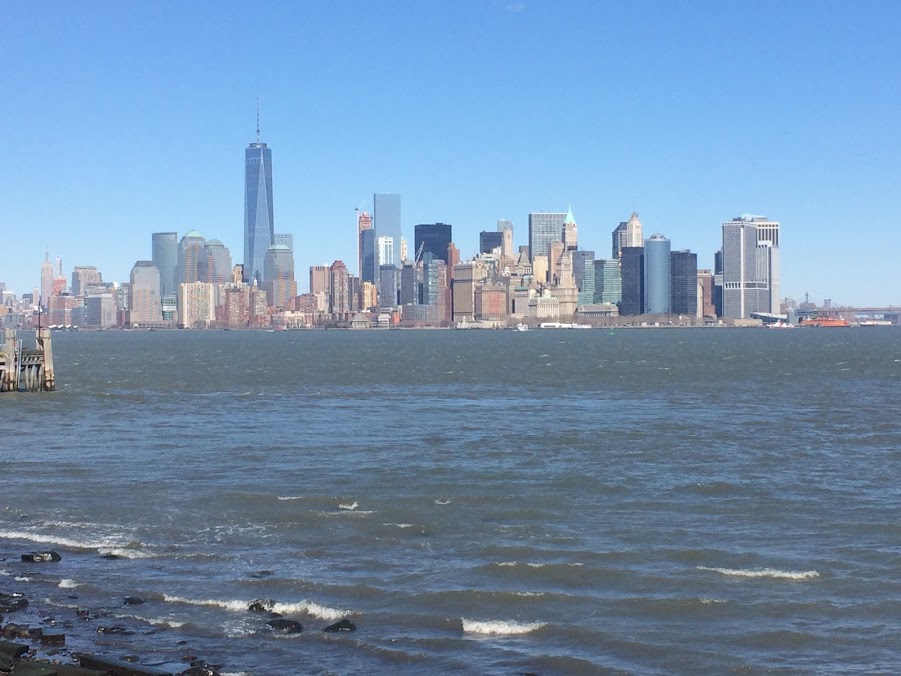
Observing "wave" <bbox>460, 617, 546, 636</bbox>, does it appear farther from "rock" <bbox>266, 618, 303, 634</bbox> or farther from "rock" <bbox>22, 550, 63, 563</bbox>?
"rock" <bbox>22, 550, 63, 563</bbox>

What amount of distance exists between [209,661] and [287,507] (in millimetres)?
11365

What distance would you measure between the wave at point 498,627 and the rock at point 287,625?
2.57 m

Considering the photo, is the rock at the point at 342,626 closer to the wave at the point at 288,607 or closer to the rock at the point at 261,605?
the wave at the point at 288,607

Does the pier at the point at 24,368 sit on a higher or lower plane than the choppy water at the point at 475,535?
higher

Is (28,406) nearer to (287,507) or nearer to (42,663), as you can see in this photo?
(287,507)

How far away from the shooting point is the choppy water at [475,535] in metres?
17.2

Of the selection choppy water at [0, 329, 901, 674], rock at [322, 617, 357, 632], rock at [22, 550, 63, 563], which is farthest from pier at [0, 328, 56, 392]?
rock at [322, 617, 357, 632]

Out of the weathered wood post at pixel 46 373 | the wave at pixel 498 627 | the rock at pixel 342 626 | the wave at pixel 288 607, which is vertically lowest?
the wave at pixel 498 627

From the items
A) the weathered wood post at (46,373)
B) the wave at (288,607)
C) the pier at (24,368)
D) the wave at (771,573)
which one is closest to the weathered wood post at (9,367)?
the pier at (24,368)

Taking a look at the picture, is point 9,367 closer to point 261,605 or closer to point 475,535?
point 475,535

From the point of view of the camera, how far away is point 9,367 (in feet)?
212

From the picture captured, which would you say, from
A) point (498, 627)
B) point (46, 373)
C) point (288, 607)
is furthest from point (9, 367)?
point (498, 627)

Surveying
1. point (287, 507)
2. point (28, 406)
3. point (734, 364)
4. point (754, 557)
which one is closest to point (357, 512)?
point (287, 507)

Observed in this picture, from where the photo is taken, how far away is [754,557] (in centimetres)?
2214
